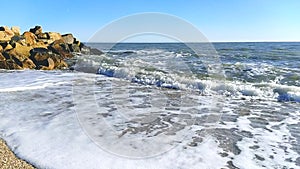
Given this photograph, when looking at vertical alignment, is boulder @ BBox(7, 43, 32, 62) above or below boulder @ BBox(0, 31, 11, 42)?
below

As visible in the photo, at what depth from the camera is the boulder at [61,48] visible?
71.5ft

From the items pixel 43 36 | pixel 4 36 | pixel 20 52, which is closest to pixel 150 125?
pixel 20 52

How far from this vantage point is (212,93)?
31.9ft

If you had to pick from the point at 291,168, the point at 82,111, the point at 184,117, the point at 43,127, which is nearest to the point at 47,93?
the point at 82,111

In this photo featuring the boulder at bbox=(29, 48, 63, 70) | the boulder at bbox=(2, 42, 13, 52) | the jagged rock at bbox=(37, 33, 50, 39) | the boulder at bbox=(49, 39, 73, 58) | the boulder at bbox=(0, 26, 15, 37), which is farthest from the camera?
the jagged rock at bbox=(37, 33, 50, 39)

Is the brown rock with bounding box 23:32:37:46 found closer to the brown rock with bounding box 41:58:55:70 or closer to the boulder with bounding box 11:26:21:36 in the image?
the boulder with bounding box 11:26:21:36

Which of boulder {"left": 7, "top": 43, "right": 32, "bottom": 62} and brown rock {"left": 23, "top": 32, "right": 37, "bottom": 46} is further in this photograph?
brown rock {"left": 23, "top": 32, "right": 37, "bottom": 46}

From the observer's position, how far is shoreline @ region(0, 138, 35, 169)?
3.70 meters

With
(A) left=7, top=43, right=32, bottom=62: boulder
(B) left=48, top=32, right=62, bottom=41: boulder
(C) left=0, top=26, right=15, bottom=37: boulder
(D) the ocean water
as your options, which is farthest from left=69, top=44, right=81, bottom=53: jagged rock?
(D) the ocean water

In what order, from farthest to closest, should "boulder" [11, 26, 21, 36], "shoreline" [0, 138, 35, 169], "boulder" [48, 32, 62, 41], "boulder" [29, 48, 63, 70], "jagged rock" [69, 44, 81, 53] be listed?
"boulder" [48, 32, 62, 41] < "jagged rock" [69, 44, 81, 53] < "boulder" [11, 26, 21, 36] < "boulder" [29, 48, 63, 70] < "shoreline" [0, 138, 35, 169]

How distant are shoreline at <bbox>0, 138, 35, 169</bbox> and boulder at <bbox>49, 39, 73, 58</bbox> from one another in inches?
724

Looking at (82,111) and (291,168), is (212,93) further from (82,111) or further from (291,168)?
(291,168)

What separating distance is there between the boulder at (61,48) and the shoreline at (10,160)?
18.4 meters

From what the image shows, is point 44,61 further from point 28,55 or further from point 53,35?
point 53,35
